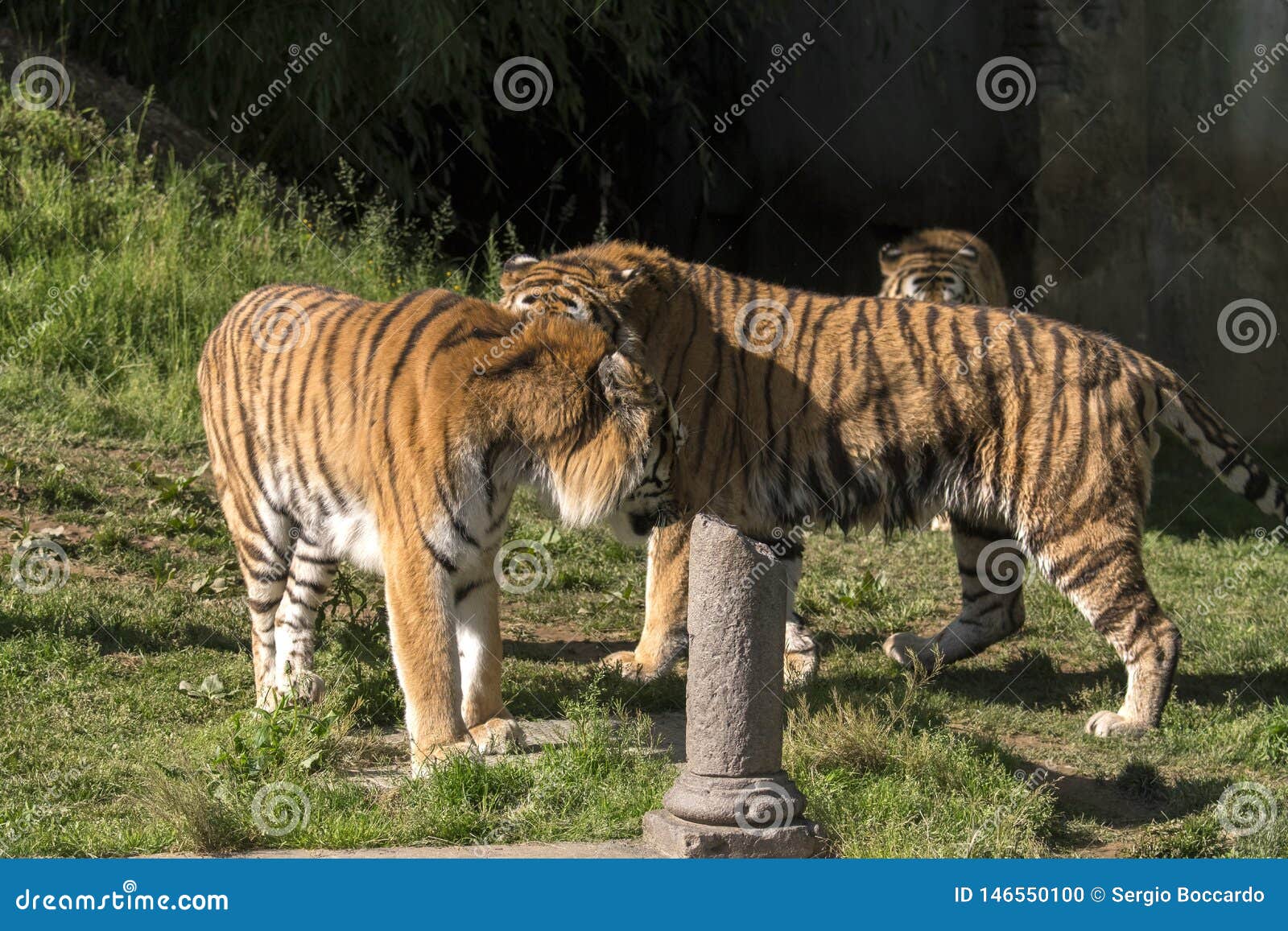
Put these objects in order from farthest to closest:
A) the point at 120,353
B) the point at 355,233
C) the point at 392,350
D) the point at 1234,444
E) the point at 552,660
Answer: the point at 355,233 → the point at 120,353 → the point at 552,660 → the point at 1234,444 → the point at 392,350

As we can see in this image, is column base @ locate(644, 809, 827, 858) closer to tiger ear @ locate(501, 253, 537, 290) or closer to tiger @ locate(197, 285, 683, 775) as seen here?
tiger @ locate(197, 285, 683, 775)

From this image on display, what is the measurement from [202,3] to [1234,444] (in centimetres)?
→ 757

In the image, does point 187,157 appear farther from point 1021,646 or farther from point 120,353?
point 1021,646

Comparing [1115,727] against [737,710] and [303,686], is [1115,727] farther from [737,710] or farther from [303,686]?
[303,686]

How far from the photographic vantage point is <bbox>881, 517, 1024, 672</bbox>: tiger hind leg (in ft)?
21.1

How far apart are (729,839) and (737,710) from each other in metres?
0.35

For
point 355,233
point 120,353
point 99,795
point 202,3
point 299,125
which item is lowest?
point 99,795

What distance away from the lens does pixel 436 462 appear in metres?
4.61

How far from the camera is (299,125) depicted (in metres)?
10.5

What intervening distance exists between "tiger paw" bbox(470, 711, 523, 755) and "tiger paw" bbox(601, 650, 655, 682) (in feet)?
3.27

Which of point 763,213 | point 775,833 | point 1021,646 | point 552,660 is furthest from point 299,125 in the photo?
point 775,833

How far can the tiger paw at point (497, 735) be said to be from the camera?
4.72 meters

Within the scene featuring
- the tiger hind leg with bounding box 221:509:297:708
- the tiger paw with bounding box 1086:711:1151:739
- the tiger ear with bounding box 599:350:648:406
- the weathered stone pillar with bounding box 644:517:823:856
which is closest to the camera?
the weathered stone pillar with bounding box 644:517:823:856

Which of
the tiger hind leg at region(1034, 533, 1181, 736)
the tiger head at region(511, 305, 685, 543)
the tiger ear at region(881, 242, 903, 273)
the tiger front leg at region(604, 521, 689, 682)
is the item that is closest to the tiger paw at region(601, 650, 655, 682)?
the tiger front leg at region(604, 521, 689, 682)
